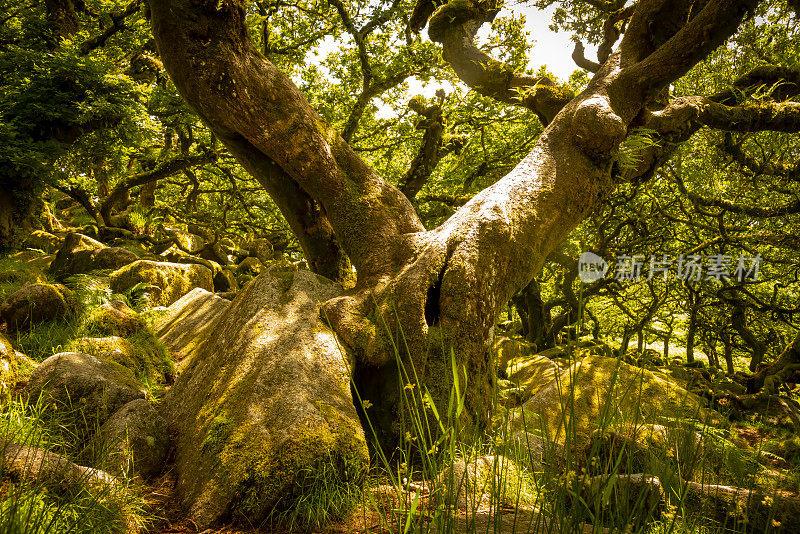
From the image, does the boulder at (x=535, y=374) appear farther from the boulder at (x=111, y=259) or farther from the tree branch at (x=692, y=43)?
the boulder at (x=111, y=259)

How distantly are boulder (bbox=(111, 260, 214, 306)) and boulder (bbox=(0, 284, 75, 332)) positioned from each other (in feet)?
7.61

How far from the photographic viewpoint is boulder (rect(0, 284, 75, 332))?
14.4 feet

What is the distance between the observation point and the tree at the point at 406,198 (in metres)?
3.10

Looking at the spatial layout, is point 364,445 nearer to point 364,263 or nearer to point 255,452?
point 255,452

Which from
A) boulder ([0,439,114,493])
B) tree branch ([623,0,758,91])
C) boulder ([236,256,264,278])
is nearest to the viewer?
boulder ([0,439,114,493])

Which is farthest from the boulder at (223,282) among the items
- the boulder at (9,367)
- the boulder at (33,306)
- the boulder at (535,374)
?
the boulder at (535,374)

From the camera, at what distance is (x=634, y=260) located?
9.55 m

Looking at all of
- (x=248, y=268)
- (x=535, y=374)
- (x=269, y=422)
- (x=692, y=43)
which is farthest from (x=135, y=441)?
(x=248, y=268)

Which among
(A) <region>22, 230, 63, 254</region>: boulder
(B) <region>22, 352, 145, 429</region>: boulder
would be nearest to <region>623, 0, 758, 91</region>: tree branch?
(B) <region>22, 352, 145, 429</region>: boulder

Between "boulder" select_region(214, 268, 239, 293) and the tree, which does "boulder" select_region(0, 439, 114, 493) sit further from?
"boulder" select_region(214, 268, 239, 293)

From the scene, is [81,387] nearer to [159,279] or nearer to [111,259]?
[159,279]

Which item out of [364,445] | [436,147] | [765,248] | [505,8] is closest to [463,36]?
[505,8]

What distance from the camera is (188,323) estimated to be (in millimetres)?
6156

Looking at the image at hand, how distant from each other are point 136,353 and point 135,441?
2190mm
